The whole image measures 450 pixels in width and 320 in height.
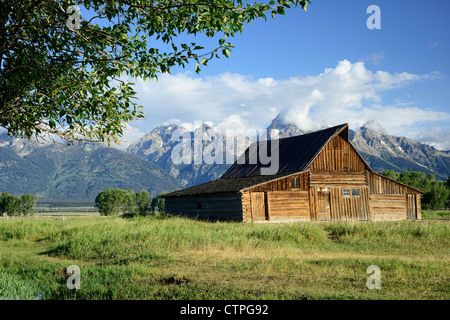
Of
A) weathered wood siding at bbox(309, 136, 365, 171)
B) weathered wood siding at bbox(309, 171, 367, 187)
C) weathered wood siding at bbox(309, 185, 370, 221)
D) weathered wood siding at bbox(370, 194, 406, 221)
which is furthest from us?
weathered wood siding at bbox(370, 194, 406, 221)

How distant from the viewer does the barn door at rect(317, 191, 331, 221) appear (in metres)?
33.9

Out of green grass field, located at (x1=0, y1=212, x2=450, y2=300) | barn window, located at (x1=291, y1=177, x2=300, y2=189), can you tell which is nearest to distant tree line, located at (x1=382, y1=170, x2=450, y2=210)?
barn window, located at (x1=291, y1=177, x2=300, y2=189)

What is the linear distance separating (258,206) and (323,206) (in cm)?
684

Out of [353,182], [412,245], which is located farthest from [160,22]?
[353,182]

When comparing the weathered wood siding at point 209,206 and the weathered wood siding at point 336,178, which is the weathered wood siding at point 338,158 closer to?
the weathered wood siding at point 336,178

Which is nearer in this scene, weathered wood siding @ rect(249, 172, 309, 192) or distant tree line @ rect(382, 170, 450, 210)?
weathered wood siding @ rect(249, 172, 309, 192)

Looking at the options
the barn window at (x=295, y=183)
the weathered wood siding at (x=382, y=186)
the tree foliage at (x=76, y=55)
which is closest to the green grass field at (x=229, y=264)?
the tree foliage at (x=76, y=55)

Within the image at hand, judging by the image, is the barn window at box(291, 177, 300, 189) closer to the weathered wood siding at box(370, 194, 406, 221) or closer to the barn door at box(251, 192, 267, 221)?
the barn door at box(251, 192, 267, 221)

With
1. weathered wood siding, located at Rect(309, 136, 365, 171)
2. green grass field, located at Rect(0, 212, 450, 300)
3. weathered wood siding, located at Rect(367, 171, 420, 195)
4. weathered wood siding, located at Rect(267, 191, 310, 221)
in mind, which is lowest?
green grass field, located at Rect(0, 212, 450, 300)

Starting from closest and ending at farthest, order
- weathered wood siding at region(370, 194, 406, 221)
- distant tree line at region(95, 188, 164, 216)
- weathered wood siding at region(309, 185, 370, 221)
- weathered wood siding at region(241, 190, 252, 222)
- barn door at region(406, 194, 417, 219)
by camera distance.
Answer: weathered wood siding at region(241, 190, 252, 222)
weathered wood siding at region(309, 185, 370, 221)
weathered wood siding at region(370, 194, 406, 221)
barn door at region(406, 194, 417, 219)
distant tree line at region(95, 188, 164, 216)

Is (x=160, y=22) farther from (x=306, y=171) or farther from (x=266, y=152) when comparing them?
(x=266, y=152)

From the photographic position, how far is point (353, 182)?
35812 mm

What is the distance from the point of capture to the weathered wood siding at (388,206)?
3616cm
